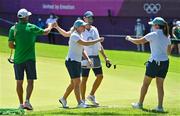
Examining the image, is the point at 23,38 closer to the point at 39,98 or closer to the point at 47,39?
the point at 39,98

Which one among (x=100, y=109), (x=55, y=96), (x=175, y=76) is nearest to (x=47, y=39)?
(x=175, y=76)

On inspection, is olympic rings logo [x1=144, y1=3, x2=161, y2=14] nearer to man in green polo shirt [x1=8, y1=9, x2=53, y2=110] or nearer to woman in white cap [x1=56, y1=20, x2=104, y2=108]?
woman in white cap [x1=56, y1=20, x2=104, y2=108]

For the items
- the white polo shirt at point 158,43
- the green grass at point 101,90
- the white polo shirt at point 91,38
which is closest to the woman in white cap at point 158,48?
the white polo shirt at point 158,43

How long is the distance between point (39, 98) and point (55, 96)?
454 mm

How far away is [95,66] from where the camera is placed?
13.0m

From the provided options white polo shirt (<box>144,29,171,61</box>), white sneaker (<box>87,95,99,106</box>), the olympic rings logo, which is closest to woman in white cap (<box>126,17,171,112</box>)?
white polo shirt (<box>144,29,171,61</box>)

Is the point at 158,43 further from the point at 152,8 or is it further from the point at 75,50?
the point at 152,8

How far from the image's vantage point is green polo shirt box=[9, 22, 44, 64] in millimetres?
11750

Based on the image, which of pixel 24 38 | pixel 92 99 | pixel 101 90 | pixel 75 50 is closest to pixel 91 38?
pixel 75 50

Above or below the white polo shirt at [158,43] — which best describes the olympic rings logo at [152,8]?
above

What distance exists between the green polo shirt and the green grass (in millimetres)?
1076

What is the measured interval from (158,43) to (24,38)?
250cm

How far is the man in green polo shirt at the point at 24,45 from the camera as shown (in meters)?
11.8

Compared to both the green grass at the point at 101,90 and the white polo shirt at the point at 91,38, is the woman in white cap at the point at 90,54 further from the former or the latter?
the green grass at the point at 101,90
